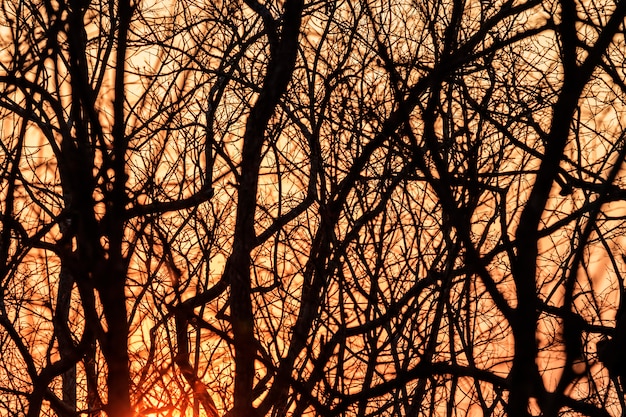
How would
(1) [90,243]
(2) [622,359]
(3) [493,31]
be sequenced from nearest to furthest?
1. (2) [622,359]
2. (1) [90,243]
3. (3) [493,31]

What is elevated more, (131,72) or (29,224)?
(131,72)

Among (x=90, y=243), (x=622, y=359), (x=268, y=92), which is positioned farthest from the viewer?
(x=268, y=92)

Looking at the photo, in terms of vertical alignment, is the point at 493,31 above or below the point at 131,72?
below

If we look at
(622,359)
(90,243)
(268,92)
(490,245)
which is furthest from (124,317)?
(490,245)

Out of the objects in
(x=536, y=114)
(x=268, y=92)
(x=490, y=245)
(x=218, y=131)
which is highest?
(x=218, y=131)

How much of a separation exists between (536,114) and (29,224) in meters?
4.80

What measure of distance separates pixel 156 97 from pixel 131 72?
0.31m

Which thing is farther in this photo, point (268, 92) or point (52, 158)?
point (52, 158)

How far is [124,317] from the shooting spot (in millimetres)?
2486

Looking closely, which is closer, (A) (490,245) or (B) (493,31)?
(B) (493,31)

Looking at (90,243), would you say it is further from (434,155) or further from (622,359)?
(622,359)

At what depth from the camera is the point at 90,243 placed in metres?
2.20

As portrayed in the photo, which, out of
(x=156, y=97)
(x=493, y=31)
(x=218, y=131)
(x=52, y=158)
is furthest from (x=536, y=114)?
(x=52, y=158)

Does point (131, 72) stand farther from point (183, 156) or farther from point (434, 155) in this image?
point (434, 155)
